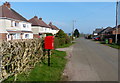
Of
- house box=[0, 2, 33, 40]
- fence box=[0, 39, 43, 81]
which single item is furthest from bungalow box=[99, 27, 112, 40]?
fence box=[0, 39, 43, 81]

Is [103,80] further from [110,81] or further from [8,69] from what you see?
[8,69]

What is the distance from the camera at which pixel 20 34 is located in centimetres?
2698

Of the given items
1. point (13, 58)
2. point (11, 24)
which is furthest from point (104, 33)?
point (13, 58)

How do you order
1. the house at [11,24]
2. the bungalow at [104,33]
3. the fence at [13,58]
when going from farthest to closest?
1. the bungalow at [104,33]
2. the house at [11,24]
3. the fence at [13,58]

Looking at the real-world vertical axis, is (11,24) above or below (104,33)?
above

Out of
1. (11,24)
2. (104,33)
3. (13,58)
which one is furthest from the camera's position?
(104,33)

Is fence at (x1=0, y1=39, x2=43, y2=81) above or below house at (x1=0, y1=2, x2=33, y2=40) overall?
below

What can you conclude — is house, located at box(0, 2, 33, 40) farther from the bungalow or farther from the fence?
the bungalow

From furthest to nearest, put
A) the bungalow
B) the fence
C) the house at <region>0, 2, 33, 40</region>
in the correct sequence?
1. the bungalow
2. the house at <region>0, 2, 33, 40</region>
3. the fence

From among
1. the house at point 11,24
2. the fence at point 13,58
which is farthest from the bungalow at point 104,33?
the fence at point 13,58

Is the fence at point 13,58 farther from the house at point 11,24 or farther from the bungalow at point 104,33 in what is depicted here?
the bungalow at point 104,33

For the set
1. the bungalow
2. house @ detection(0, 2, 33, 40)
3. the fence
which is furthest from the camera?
the bungalow

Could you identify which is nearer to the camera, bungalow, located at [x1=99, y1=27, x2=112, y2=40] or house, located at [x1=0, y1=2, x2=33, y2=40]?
house, located at [x1=0, y1=2, x2=33, y2=40]

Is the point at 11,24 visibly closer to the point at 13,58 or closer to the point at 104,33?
the point at 13,58
